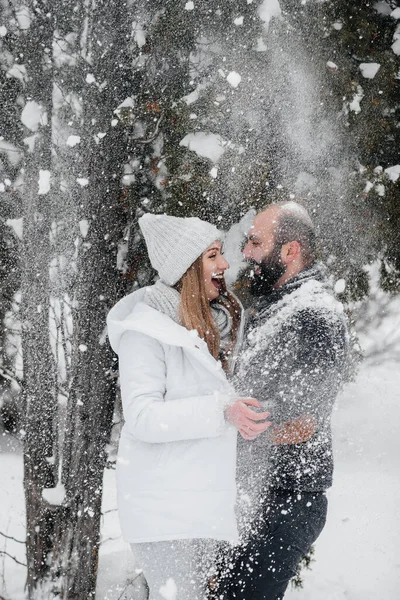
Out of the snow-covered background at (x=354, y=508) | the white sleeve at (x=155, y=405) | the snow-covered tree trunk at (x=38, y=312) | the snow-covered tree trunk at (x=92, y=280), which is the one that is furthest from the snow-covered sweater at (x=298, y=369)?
the snow-covered background at (x=354, y=508)

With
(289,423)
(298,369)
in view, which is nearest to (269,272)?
(298,369)

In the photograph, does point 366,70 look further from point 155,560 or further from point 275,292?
point 155,560

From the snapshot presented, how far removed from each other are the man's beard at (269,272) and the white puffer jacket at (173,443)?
537 millimetres

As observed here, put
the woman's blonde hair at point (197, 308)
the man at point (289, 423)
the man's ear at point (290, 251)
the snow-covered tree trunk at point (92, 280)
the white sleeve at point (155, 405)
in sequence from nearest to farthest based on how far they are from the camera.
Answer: the white sleeve at point (155, 405) → the woman's blonde hair at point (197, 308) → the man at point (289, 423) → the man's ear at point (290, 251) → the snow-covered tree trunk at point (92, 280)

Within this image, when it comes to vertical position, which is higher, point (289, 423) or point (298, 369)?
point (298, 369)

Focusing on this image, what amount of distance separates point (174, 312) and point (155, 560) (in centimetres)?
96

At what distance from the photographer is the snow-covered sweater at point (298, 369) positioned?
213 centimetres

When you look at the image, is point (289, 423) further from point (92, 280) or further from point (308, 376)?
point (92, 280)

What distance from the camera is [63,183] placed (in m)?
2.84

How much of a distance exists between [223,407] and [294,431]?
0.43 metres

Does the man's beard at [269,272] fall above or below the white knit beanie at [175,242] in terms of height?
below

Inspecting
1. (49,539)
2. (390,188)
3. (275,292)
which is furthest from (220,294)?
(49,539)

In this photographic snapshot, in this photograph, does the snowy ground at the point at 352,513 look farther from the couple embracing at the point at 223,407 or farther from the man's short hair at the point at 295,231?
the man's short hair at the point at 295,231

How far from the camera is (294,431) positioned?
7.11 ft
